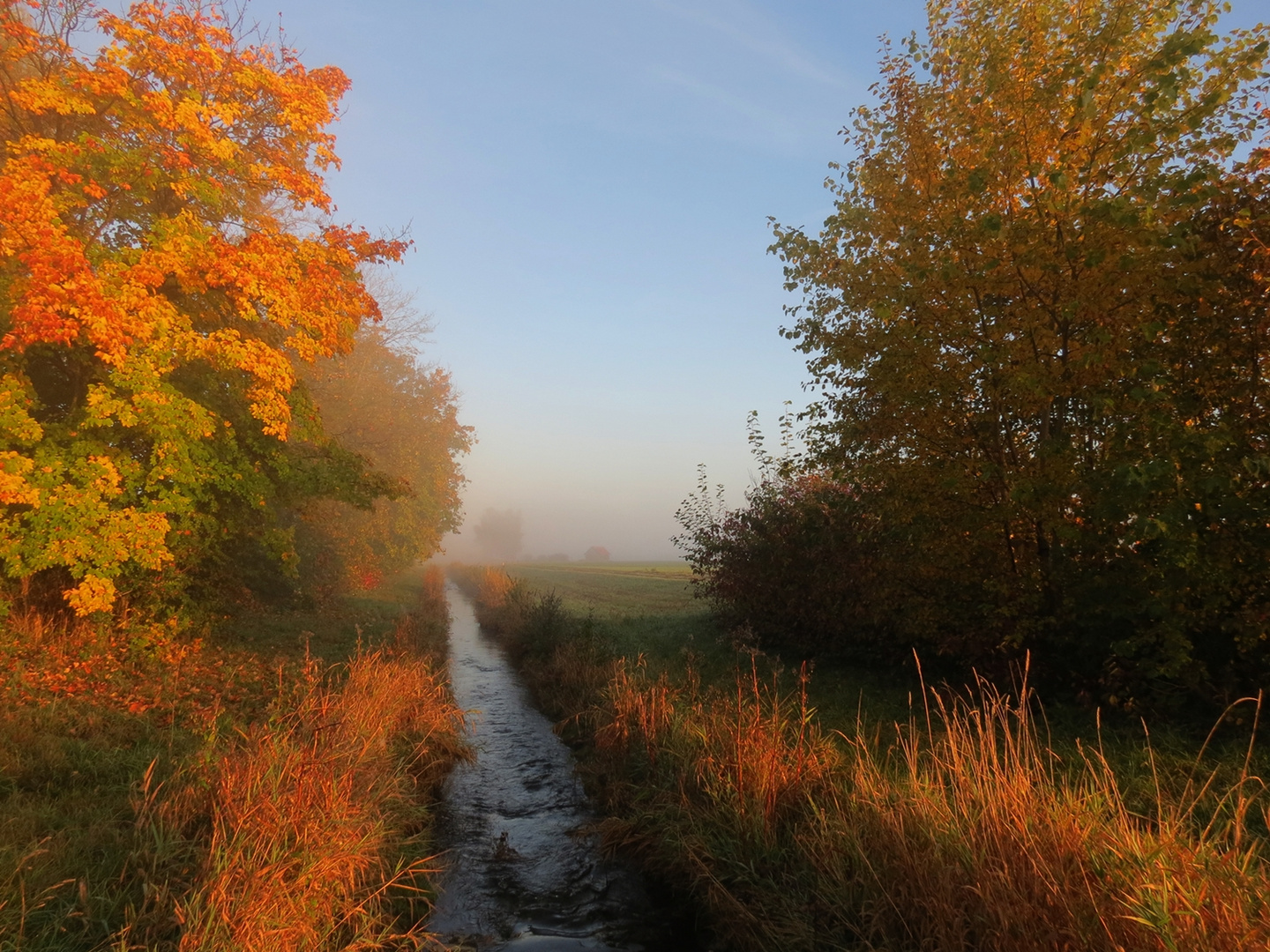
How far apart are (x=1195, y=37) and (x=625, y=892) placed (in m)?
10.4

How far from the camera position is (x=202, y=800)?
513cm

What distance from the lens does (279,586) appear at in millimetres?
19312

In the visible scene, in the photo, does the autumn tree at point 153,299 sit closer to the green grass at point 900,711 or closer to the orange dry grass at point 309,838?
the orange dry grass at point 309,838

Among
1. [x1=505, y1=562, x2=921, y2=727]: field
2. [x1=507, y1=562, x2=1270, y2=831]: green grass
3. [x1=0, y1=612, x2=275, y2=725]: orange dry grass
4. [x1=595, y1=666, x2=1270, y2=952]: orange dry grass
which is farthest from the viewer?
[x1=505, y1=562, x2=921, y2=727]: field

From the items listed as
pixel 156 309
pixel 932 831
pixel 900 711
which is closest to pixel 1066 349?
pixel 900 711

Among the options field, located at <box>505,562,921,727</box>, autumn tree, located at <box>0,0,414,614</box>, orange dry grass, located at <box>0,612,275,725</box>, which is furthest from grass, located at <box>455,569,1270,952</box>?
autumn tree, located at <box>0,0,414,614</box>

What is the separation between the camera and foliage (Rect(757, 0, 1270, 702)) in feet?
21.7

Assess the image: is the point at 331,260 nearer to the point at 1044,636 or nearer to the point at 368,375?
the point at 1044,636

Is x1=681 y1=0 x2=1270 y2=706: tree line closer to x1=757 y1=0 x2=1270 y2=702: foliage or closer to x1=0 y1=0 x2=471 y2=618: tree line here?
x1=757 y1=0 x2=1270 y2=702: foliage

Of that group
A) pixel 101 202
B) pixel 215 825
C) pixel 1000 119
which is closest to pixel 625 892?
pixel 215 825

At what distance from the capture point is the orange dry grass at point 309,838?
12.8 ft

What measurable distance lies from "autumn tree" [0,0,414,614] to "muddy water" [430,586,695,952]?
20.0 ft

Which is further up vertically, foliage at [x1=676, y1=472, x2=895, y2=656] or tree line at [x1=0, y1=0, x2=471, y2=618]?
tree line at [x1=0, y1=0, x2=471, y2=618]

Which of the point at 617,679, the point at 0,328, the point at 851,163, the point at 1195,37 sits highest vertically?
the point at 851,163
